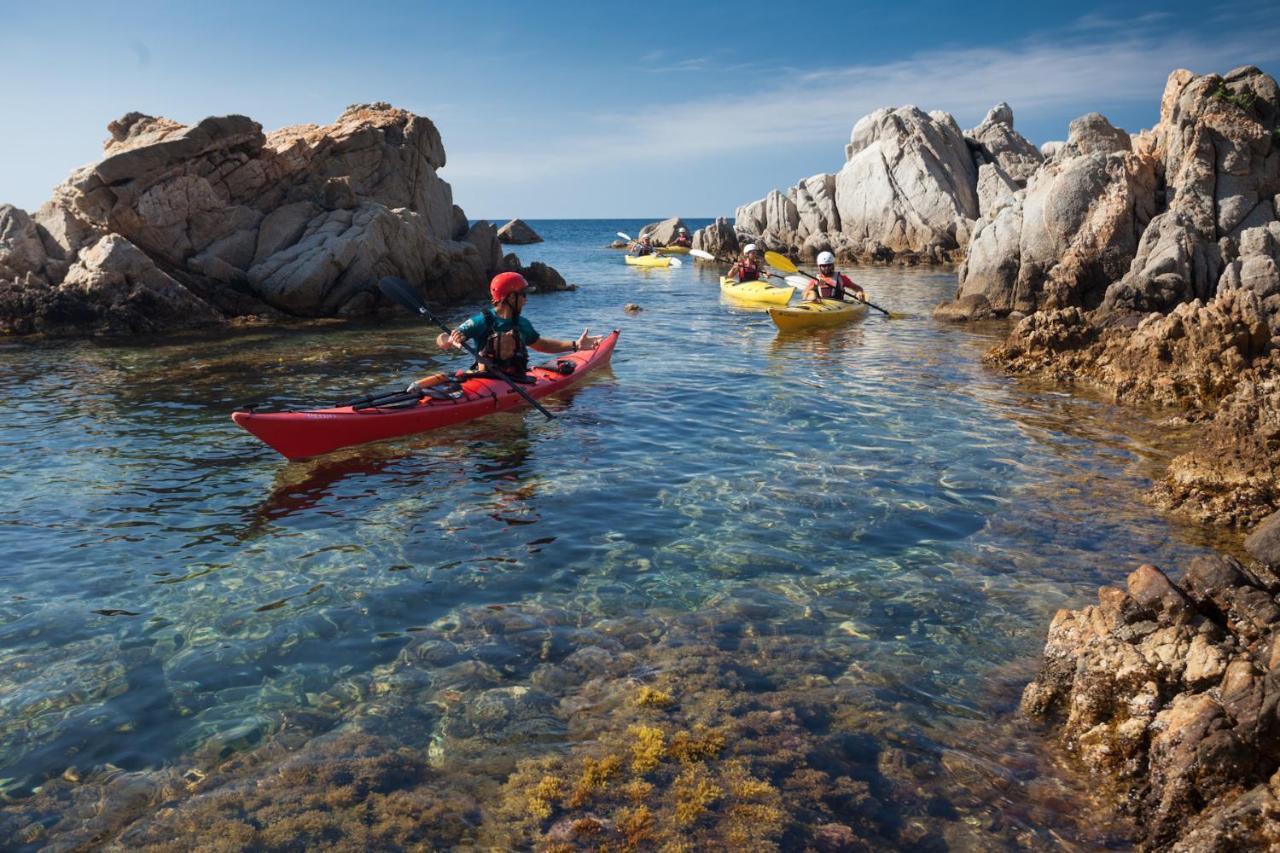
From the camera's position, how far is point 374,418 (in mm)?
10469

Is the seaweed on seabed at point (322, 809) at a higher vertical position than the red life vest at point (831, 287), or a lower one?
lower

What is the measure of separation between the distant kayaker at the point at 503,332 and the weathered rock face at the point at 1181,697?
813 centimetres

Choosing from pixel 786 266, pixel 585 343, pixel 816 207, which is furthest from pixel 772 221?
pixel 585 343

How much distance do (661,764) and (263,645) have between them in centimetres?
302

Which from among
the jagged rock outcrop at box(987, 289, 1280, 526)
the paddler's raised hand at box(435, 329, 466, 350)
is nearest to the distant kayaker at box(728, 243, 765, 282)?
the jagged rock outcrop at box(987, 289, 1280, 526)

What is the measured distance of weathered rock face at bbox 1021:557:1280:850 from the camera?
3645 mm

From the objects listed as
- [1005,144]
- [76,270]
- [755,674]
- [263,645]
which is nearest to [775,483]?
[755,674]

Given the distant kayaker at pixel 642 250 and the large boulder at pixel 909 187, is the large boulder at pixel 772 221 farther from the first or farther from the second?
the distant kayaker at pixel 642 250

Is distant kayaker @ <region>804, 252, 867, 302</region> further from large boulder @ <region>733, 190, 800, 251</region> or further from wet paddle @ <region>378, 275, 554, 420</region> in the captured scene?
large boulder @ <region>733, 190, 800, 251</region>

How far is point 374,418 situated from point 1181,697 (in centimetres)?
879

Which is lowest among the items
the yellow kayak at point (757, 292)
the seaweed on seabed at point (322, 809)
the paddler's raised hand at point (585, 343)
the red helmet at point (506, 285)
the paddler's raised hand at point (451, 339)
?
the seaweed on seabed at point (322, 809)

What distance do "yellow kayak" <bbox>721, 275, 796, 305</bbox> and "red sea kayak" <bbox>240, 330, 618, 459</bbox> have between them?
1287cm

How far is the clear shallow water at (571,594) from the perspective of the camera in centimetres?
455

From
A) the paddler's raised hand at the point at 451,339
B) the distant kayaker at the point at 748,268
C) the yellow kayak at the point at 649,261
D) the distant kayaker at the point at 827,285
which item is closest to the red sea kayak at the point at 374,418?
the paddler's raised hand at the point at 451,339
